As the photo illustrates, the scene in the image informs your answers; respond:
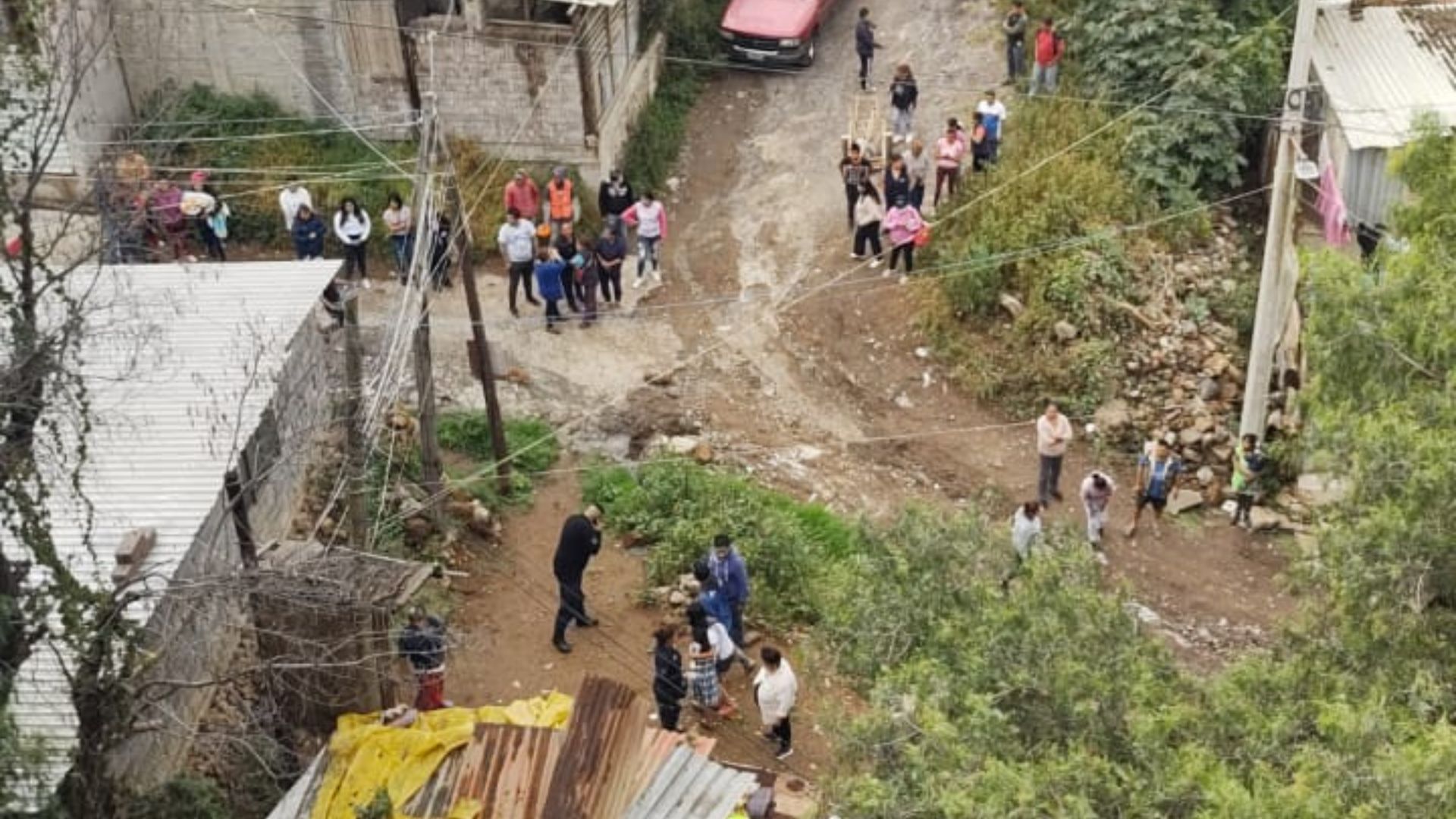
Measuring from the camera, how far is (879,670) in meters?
9.73

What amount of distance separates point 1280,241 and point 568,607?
7670 millimetres

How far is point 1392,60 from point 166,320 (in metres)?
11.6

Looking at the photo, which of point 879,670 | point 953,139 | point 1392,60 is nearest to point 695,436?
point 953,139

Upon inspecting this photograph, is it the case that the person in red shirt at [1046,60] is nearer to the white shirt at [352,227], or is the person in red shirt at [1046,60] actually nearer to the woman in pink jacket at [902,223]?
the woman in pink jacket at [902,223]

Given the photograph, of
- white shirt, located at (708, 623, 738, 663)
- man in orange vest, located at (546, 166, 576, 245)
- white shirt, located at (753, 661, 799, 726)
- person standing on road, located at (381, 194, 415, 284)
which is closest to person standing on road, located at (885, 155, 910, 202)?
man in orange vest, located at (546, 166, 576, 245)

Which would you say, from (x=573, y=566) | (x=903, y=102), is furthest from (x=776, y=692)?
(x=903, y=102)

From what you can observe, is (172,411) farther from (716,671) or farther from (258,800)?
(716,671)

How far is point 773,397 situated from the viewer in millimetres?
19172

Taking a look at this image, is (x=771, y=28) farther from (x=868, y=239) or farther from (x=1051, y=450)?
(x=1051, y=450)

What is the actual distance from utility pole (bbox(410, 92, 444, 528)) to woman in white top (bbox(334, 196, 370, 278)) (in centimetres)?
356

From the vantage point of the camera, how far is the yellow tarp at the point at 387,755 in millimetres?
12578

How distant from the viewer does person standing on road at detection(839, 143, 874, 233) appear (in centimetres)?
2034

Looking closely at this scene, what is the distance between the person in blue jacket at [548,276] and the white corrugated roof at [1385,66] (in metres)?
7.89

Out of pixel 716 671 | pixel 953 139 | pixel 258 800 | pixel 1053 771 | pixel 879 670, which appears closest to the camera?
pixel 1053 771
